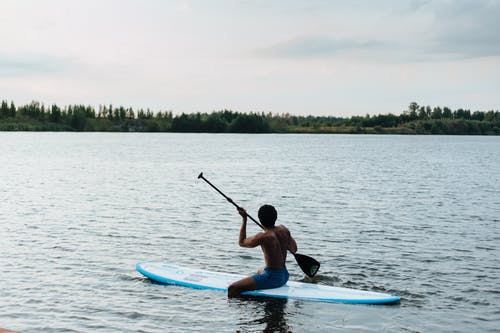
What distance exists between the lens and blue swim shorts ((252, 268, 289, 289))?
13344 millimetres

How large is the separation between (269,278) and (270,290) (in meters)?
0.34

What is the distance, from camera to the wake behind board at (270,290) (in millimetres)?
13430

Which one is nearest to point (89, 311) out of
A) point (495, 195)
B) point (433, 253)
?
point (433, 253)

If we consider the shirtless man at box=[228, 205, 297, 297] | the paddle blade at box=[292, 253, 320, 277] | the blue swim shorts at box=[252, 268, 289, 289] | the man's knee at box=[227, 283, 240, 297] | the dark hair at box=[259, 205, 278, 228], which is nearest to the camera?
the dark hair at box=[259, 205, 278, 228]

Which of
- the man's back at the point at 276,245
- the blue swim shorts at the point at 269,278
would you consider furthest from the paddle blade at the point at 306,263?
the man's back at the point at 276,245

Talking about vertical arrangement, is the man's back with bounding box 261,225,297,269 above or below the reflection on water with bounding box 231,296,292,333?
above

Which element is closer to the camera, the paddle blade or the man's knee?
the man's knee

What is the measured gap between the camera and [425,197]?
3934 centimetres

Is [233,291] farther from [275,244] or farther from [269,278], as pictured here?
[275,244]

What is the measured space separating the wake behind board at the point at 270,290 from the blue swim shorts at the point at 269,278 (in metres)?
0.15

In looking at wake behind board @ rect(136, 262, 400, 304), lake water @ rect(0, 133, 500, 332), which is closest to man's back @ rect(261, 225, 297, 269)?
wake behind board @ rect(136, 262, 400, 304)

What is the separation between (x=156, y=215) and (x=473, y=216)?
51.8ft

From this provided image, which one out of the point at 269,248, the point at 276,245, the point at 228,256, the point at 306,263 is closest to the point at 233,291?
the point at 269,248

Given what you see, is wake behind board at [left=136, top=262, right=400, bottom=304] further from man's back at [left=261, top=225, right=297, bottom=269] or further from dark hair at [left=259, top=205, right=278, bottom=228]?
dark hair at [left=259, top=205, right=278, bottom=228]
